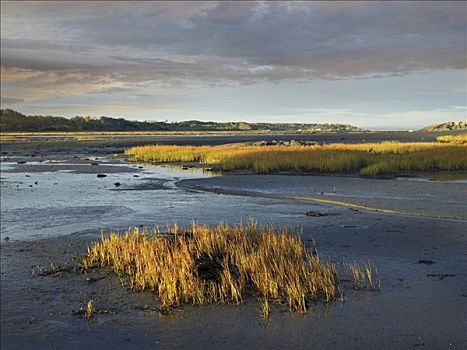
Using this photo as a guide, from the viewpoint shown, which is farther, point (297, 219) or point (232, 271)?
point (297, 219)

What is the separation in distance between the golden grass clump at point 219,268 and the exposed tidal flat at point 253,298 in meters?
0.26

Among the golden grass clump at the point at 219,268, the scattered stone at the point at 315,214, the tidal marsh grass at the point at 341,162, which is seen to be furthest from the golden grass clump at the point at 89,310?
the tidal marsh grass at the point at 341,162

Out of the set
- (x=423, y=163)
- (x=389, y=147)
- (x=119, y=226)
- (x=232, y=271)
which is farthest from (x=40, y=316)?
(x=389, y=147)

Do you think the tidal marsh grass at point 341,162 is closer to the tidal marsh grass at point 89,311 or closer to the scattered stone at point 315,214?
the scattered stone at point 315,214

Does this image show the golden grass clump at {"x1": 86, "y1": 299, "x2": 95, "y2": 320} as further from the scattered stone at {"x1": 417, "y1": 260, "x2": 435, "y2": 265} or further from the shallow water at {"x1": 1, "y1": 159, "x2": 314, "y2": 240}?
the scattered stone at {"x1": 417, "y1": 260, "x2": 435, "y2": 265}

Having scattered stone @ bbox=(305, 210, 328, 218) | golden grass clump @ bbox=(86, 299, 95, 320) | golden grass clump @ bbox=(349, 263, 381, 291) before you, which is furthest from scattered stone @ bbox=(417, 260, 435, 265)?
golden grass clump @ bbox=(86, 299, 95, 320)

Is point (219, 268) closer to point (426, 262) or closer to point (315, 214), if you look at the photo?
point (426, 262)

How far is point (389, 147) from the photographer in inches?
1836

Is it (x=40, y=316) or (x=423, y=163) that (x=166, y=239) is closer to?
(x=40, y=316)

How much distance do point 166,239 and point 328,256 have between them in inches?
147

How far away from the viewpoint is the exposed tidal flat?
727 cm

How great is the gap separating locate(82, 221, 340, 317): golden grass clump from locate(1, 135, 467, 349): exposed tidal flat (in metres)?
0.26

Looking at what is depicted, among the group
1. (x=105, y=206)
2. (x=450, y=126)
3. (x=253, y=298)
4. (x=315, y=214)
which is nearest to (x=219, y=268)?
(x=253, y=298)

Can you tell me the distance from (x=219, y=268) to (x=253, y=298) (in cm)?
134
